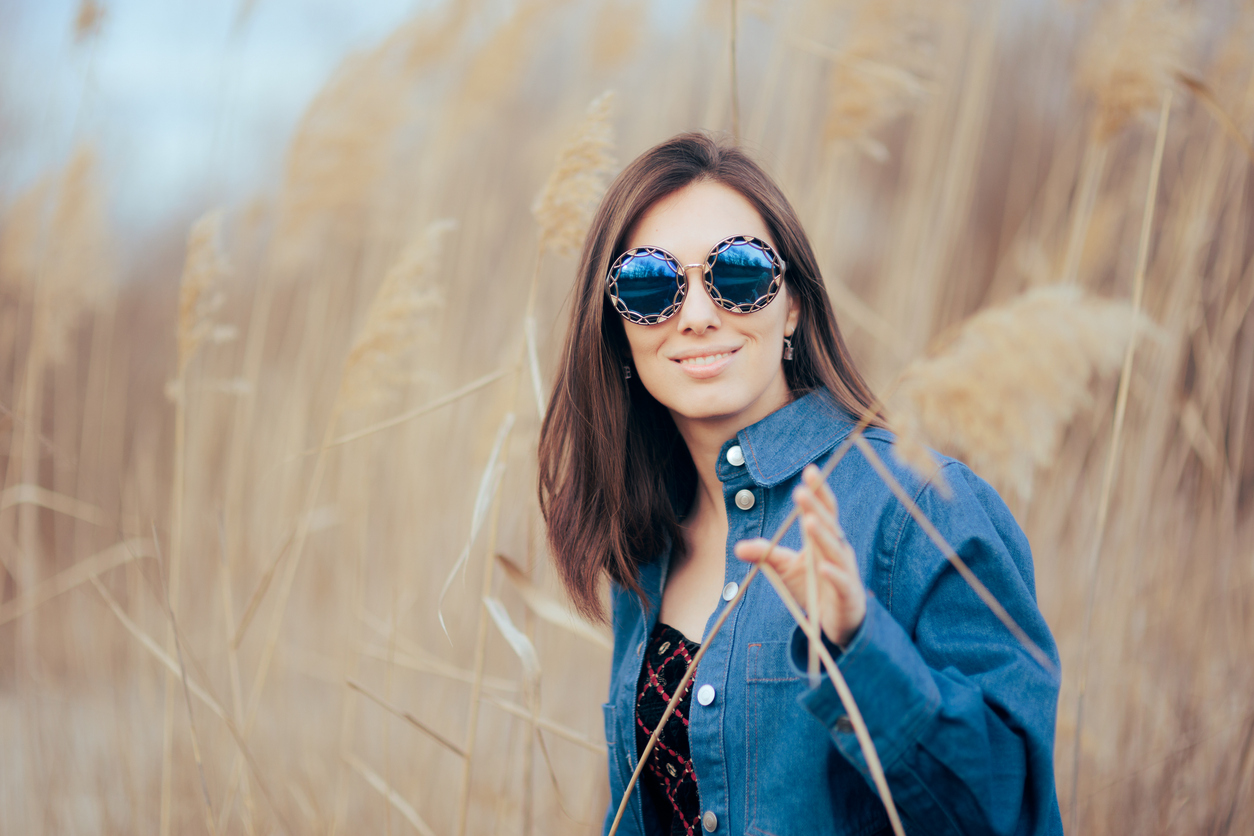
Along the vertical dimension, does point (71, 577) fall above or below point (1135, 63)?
below

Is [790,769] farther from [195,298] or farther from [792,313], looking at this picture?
[195,298]

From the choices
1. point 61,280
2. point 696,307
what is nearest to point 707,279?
point 696,307

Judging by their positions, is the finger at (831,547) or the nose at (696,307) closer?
the finger at (831,547)

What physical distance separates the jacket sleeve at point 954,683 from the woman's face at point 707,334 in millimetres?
281

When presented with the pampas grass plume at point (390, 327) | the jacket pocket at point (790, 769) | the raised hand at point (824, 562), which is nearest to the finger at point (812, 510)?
the raised hand at point (824, 562)

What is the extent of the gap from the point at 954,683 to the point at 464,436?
1.86 meters

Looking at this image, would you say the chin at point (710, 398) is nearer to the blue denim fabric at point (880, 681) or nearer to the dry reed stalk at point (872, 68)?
the blue denim fabric at point (880, 681)

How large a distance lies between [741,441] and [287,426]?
176cm

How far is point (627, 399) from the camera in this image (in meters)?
1.30

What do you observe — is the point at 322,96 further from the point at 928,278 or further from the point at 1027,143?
the point at 1027,143

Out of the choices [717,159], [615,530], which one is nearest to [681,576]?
[615,530]

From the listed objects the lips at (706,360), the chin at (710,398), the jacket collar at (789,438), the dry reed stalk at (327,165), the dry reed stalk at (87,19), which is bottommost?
the jacket collar at (789,438)

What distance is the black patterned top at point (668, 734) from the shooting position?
1169mm

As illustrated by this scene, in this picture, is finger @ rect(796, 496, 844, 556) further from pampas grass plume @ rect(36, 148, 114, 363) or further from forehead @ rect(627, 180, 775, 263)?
pampas grass plume @ rect(36, 148, 114, 363)
